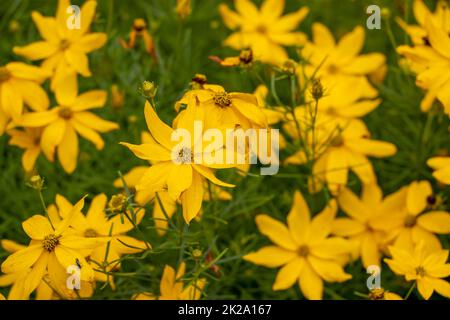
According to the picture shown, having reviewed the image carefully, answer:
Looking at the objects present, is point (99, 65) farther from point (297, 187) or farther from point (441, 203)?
point (441, 203)

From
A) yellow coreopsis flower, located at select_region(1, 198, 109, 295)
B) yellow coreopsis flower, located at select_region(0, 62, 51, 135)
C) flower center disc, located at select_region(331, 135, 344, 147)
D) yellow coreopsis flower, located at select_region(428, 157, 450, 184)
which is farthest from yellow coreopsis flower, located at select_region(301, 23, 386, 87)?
yellow coreopsis flower, located at select_region(1, 198, 109, 295)

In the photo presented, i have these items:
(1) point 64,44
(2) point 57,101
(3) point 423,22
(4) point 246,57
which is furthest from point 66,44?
(3) point 423,22

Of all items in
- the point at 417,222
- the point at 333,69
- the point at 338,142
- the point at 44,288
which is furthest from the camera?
the point at 333,69

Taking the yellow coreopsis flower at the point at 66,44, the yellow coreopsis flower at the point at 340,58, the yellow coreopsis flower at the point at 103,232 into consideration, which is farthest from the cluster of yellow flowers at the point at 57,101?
the yellow coreopsis flower at the point at 340,58

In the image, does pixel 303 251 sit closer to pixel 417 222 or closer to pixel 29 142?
pixel 417 222

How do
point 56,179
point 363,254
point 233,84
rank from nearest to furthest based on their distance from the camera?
point 363,254 < point 56,179 < point 233,84
